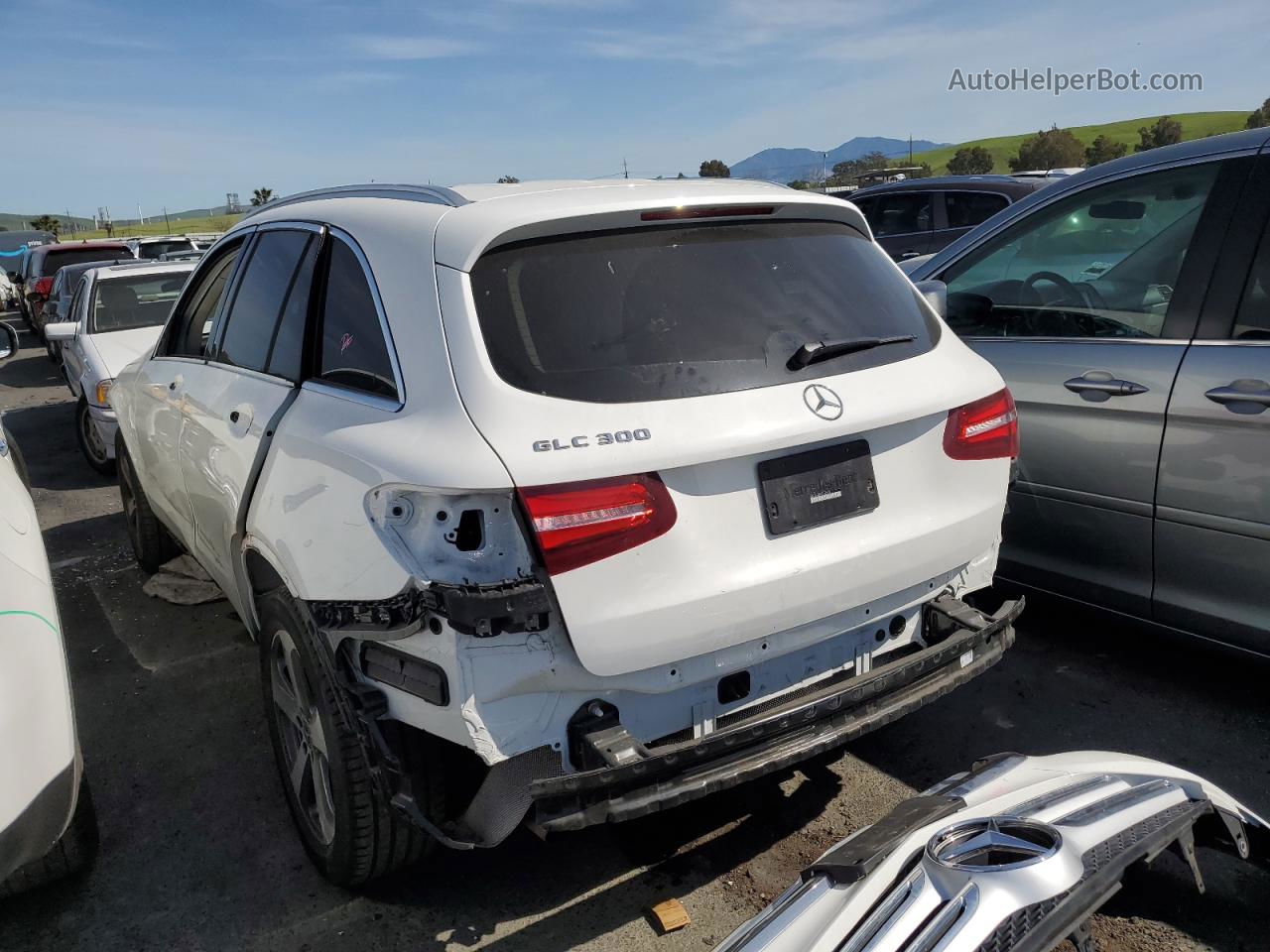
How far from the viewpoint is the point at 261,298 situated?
3447 millimetres

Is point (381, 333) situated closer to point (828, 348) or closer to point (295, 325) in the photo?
point (295, 325)

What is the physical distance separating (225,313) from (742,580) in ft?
8.13

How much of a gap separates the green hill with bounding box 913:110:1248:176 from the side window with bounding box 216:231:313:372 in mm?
72315

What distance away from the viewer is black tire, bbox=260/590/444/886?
8.22 ft

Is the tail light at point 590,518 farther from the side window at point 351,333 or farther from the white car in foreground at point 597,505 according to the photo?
the side window at point 351,333

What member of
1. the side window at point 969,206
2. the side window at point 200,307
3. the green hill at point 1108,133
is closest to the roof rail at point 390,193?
the side window at point 200,307

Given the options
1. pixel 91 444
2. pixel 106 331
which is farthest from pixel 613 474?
pixel 106 331

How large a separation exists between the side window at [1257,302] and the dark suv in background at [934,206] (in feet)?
21.9

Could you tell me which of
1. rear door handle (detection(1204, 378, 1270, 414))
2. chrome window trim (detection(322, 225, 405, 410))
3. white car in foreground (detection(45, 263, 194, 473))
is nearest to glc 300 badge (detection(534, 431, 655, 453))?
chrome window trim (detection(322, 225, 405, 410))

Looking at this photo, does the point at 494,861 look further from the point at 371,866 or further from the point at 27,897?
the point at 27,897

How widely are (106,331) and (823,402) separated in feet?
26.6

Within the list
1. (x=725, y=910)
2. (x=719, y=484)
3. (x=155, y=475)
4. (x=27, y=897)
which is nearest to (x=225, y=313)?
(x=155, y=475)

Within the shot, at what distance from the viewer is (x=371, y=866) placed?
2.66 metres

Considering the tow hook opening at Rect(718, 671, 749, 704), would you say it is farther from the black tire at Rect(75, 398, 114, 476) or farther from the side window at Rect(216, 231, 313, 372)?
the black tire at Rect(75, 398, 114, 476)
